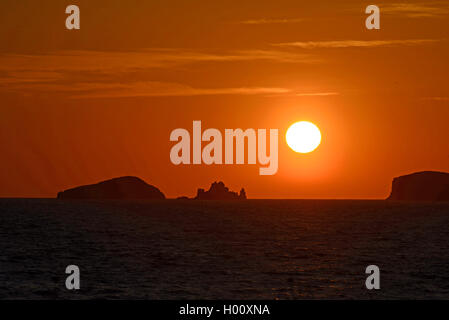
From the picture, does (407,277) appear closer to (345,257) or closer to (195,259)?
(345,257)

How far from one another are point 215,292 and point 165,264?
16.0 m

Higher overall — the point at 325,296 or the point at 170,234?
the point at 170,234

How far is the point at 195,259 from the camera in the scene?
214 ft

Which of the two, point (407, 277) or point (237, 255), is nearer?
point (407, 277)

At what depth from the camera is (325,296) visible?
146 feet

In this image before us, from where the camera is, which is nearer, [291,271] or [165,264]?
[291,271]

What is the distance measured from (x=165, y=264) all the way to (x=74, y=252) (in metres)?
15.6
